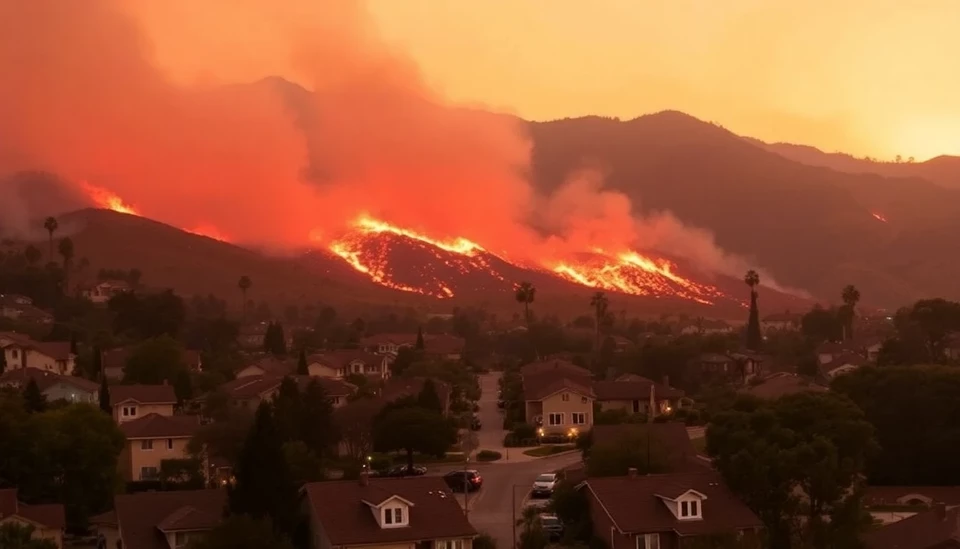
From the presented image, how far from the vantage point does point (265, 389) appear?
65.3 m

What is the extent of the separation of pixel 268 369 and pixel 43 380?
1371 centimetres

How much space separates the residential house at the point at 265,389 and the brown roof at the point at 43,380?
273 inches

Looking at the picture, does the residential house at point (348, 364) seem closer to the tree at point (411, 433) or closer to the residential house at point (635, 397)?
the residential house at point (635, 397)

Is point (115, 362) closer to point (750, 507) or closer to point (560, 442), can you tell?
point (560, 442)

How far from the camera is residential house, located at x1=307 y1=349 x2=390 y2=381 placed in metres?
82.1

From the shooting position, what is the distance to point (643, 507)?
35438 millimetres

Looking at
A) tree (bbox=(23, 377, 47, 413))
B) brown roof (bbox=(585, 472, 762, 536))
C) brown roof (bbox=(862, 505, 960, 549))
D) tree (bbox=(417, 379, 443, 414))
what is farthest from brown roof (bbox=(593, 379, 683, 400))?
brown roof (bbox=(862, 505, 960, 549))

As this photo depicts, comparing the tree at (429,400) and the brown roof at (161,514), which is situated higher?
the tree at (429,400)

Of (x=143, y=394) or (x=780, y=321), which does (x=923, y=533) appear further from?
(x=780, y=321)

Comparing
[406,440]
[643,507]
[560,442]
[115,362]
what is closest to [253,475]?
[643,507]

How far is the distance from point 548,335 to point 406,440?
52.3m

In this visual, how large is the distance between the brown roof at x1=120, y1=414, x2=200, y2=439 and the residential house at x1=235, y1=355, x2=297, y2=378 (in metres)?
19.1

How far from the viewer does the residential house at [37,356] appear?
259ft

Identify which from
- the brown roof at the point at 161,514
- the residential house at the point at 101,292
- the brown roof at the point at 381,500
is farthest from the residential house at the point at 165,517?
the residential house at the point at 101,292
